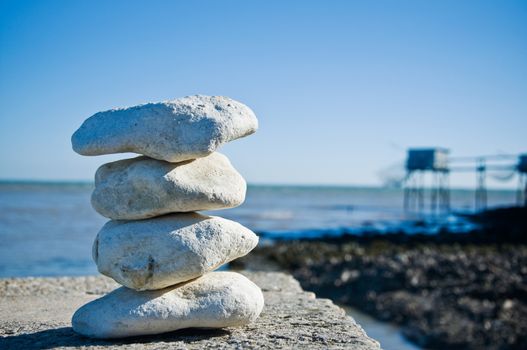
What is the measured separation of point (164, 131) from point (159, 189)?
1.45 ft

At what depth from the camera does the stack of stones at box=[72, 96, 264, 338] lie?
13.5ft

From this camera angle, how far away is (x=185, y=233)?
4.18 metres

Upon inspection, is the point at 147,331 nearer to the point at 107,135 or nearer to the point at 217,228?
the point at 217,228

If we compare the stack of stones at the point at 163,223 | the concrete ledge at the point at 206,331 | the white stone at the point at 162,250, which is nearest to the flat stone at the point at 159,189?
the stack of stones at the point at 163,223

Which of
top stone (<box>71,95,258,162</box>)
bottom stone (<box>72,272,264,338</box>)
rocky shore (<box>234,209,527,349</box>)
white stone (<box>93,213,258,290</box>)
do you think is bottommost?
rocky shore (<box>234,209,527,349</box>)

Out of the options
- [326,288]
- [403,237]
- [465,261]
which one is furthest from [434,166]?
[326,288]

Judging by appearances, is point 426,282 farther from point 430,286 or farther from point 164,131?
point 164,131

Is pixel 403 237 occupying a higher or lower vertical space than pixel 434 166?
lower

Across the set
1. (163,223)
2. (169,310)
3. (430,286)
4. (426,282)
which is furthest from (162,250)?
(426,282)

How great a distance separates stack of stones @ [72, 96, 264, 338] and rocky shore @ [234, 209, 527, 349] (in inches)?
212

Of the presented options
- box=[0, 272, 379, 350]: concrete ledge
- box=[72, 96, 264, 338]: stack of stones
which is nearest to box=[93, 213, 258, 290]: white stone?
box=[72, 96, 264, 338]: stack of stones

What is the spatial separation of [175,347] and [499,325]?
6.82 metres

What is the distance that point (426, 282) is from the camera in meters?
12.0

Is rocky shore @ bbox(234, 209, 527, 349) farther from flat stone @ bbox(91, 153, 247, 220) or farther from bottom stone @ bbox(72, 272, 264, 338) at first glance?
flat stone @ bbox(91, 153, 247, 220)
